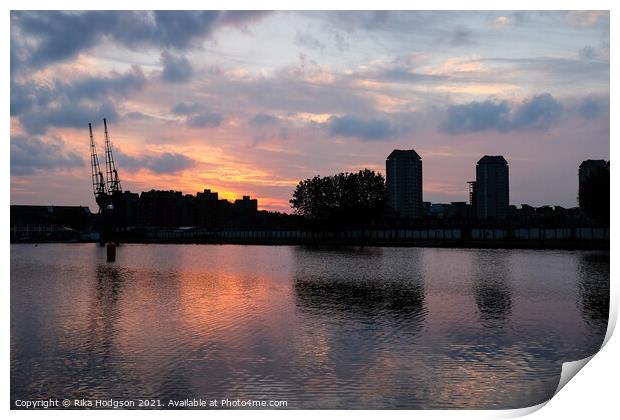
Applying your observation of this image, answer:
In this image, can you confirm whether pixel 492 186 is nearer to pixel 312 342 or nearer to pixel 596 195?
pixel 596 195

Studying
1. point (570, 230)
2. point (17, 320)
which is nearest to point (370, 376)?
point (17, 320)

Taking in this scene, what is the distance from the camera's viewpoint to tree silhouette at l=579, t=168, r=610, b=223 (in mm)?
64250

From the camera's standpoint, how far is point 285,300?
1346 inches

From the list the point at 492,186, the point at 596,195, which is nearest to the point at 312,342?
the point at 596,195

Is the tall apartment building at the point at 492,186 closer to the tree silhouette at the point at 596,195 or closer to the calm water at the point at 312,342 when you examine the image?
the tree silhouette at the point at 596,195

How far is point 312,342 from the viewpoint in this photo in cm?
2244

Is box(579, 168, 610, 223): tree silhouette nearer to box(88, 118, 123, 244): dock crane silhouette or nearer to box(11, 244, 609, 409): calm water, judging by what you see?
box(11, 244, 609, 409): calm water

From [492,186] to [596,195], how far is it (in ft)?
378

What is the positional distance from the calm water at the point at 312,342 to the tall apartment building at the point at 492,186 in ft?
427

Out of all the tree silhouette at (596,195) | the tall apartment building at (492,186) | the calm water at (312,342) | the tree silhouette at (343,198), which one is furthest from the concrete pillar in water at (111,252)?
the tall apartment building at (492,186)

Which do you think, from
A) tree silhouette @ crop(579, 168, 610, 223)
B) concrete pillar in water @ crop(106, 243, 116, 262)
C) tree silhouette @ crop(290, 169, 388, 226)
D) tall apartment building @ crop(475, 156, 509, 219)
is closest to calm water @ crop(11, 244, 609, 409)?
tree silhouette @ crop(579, 168, 610, 223)

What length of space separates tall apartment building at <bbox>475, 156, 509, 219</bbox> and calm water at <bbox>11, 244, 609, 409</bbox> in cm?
13029
